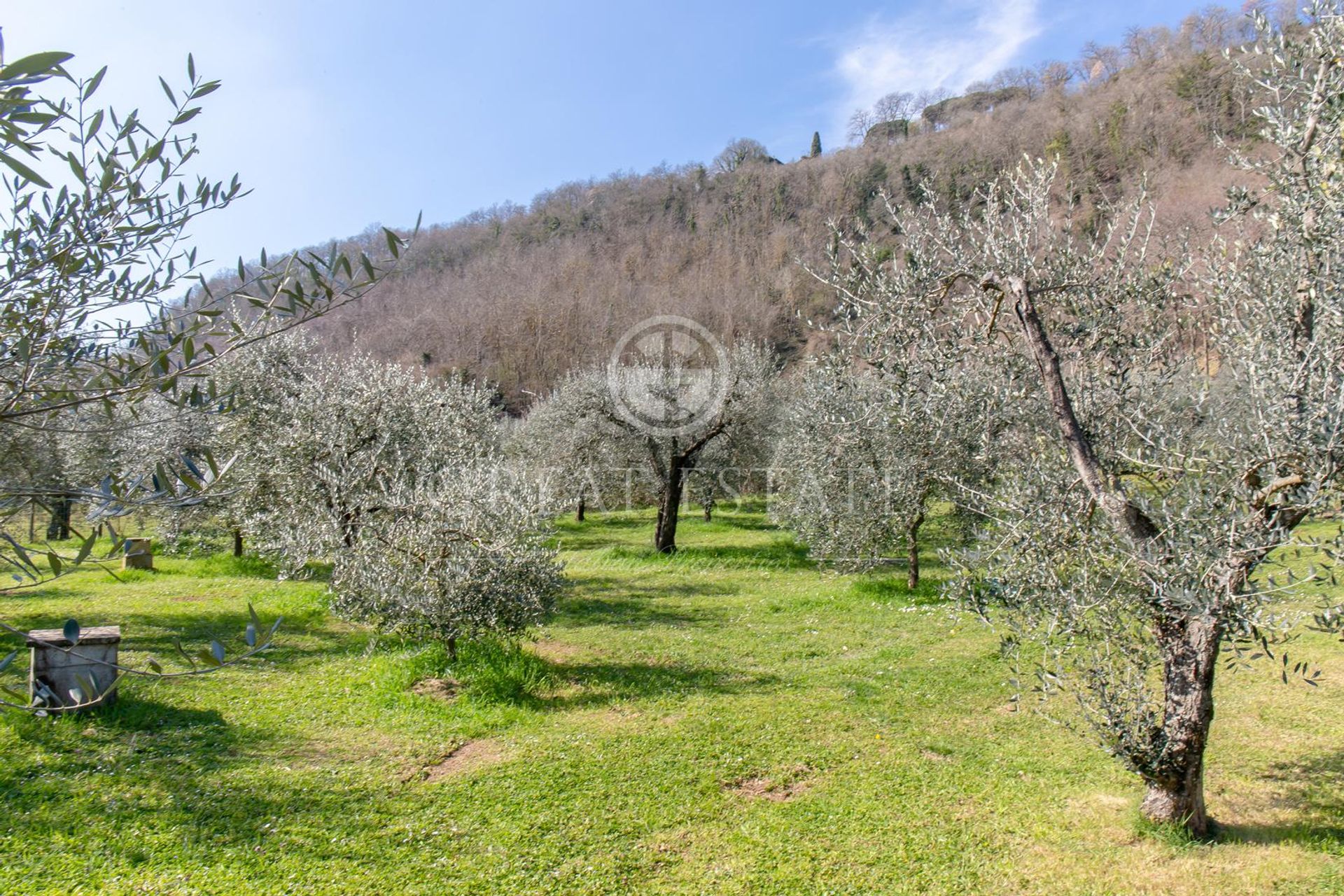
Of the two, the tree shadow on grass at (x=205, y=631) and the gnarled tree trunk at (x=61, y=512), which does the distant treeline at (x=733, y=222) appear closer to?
the tree shadow on grass at (x=205, y=631)

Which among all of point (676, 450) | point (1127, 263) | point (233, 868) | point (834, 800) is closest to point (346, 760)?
point (233, 868)

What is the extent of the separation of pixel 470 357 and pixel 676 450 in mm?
45485

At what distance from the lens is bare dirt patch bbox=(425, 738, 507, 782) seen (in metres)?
6.72

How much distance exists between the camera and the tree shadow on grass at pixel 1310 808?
17.1ft

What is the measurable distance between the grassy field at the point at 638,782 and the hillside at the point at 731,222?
112 ft

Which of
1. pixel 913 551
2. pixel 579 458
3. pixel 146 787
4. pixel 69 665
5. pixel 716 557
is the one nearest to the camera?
pixel 146 787

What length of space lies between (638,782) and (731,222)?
86267 millimetres

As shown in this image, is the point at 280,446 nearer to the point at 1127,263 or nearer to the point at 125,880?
the point at 125,880

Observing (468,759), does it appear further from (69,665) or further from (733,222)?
(733,222)

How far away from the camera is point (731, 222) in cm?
8762

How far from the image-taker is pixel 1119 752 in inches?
202
